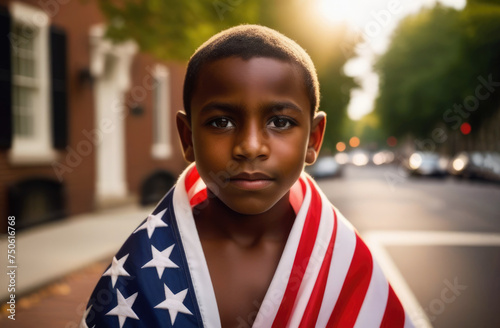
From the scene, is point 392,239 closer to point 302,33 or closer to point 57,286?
point 302,33

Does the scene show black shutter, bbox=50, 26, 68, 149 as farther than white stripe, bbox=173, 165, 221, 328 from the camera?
Yes

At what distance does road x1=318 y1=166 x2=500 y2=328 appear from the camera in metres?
4.79

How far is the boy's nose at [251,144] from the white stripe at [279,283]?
0.31 meters

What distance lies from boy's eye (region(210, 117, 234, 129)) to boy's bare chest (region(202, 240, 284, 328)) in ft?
1.29

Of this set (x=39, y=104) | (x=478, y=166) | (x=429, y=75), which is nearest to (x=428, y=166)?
(x=478, y=166)

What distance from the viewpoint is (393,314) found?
5.18ft

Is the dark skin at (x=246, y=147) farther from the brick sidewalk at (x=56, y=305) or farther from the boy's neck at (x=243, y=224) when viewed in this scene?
the brick sidewalk at (x=56, y=305)

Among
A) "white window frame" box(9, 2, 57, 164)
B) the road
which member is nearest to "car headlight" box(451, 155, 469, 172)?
the road

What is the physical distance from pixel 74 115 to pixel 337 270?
953 centimetres

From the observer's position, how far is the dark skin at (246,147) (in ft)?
4.45

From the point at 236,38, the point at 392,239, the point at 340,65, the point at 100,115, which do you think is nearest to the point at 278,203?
the point at 236,38

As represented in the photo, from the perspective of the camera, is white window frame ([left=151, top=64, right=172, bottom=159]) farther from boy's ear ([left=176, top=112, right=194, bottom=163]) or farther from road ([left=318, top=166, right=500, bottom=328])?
boy's ear ([left=176, top=112, right=194, bottom=163])

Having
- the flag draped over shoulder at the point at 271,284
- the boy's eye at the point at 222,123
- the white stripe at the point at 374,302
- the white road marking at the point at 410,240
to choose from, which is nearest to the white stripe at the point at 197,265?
the flag draped over shoulder at the point at 271,284

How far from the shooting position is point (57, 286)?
551 cm
